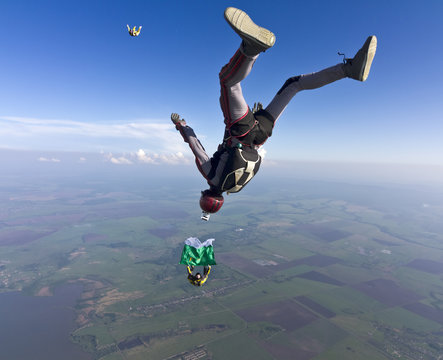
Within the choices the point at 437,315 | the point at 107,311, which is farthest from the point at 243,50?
the point at 437,315

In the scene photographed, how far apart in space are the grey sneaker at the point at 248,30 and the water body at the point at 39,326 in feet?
259

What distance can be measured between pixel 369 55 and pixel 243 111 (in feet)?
8.76

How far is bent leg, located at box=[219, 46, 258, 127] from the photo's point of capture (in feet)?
13.2

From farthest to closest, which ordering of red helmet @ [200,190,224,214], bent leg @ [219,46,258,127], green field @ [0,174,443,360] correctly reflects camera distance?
1. green field @ [0,174,443,360]
2. red helmet @ [200,190,224,214]
3. bent leg @ [219,46,258,127]

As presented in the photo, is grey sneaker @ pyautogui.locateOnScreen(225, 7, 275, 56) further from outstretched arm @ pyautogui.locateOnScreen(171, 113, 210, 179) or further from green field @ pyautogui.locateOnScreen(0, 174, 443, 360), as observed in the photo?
green field @ pyautogui.locateOnScreen(0, 174, 443, 360)

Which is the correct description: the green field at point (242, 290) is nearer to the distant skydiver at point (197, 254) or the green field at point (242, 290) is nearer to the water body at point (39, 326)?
the water body at point (39, 326)

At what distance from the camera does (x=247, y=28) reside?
3449 millimetres

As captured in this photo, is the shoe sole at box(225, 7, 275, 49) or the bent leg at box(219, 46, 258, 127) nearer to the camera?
the shoe sole at box(225, 7, 275, 49)

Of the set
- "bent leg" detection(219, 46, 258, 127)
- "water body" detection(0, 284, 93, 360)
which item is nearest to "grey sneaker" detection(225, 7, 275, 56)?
"bent leg" detection(219, 46, 258, 127)

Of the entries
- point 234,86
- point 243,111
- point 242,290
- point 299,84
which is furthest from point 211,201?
point 242,290

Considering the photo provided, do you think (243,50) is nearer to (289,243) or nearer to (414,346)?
(414,346)

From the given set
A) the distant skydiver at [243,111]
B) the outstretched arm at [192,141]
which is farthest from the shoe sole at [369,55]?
the outstretched arm at [192,141]

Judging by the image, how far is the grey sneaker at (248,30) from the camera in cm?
341

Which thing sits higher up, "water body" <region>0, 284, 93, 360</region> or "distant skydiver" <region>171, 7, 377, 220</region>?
"distant skydiver" <region>171, 7, 377, 220</region>
